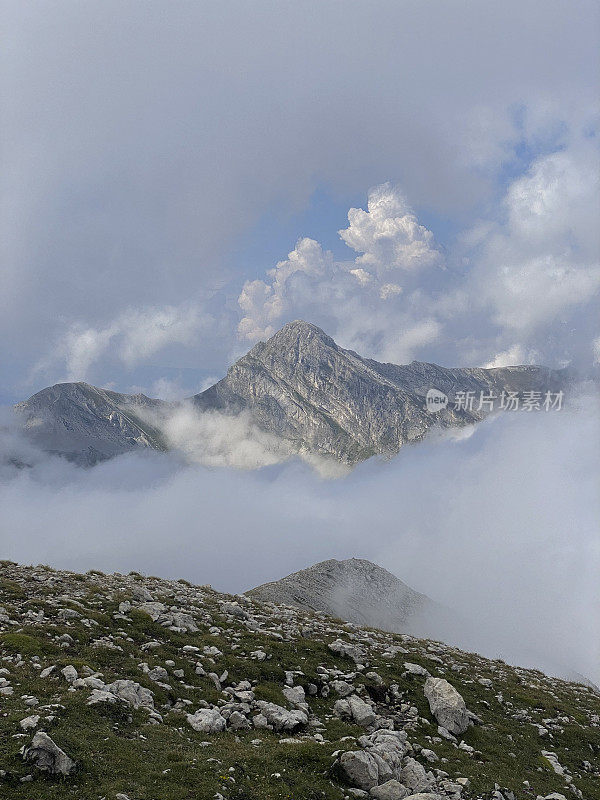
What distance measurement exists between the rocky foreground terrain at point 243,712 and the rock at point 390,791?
1.8 inches

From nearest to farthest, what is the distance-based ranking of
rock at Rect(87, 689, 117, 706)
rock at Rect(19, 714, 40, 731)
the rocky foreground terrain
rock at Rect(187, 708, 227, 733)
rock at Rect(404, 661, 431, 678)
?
the rocky foreground terrain → rock at Rect(19, 714, 40, 731) → rock at Rect(87, 689, 117, 706) → rock at Rect(187, 708, 227, 733) → rock at Rect(404, 661, 431, 678)

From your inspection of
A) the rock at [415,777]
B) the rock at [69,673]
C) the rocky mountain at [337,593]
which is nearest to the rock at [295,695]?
the rock at [415,777]

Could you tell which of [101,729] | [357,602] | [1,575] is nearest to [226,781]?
[101,729]

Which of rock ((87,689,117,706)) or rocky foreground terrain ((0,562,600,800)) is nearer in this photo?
rocky foreground terrain ((0,562,600,800))

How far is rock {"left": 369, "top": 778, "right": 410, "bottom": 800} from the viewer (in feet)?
51.6

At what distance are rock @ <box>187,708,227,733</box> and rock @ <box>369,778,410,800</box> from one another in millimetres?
6756

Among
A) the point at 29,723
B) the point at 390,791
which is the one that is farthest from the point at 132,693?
the point at 390,791

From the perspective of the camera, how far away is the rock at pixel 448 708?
24781mm

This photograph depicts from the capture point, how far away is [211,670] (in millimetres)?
24688

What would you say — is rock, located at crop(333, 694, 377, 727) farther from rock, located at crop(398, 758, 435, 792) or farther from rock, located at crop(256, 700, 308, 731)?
rock, located at crop(398, 758, 435, 792)

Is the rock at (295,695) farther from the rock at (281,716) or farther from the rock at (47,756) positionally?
the rock at (47,756)

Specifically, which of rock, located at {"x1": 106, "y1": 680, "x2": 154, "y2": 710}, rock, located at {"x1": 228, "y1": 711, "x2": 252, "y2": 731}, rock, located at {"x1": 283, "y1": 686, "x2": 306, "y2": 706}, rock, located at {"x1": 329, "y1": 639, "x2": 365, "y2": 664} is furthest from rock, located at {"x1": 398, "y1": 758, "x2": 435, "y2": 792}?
rock, located at {"x1": 329, "y1": 639, "x2": 365, "y2": 664}

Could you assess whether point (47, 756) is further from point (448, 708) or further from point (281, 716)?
point (448, 708)

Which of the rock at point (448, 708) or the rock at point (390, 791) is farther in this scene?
the rock at point (448, 708)
